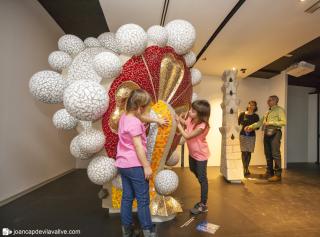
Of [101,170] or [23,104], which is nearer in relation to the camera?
[101,170]

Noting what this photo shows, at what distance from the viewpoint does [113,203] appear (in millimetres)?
2072

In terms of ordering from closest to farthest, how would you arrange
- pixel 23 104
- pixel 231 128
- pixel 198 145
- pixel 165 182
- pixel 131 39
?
pixel 131 39
pixel 165 182
pixel 198 145
pixel 23 104
pixel 231 128

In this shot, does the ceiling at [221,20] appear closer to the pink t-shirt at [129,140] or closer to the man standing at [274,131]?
the man standing at [274,131]

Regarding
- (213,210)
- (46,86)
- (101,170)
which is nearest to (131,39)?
(46,86)

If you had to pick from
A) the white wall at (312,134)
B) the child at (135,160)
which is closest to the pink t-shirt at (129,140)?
the child at (135,160)

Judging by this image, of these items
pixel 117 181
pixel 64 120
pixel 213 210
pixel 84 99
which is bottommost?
pixel 213 210

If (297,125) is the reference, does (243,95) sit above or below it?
above

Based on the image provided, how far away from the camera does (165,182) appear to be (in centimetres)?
181

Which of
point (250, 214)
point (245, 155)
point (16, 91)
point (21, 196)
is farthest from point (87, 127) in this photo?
point (245, 155)

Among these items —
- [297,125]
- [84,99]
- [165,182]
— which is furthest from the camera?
[297,125]

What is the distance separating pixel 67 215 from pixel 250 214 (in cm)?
171

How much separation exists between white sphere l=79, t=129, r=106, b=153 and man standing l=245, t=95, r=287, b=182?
113 inches

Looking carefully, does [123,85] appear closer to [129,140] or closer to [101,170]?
[129,140]

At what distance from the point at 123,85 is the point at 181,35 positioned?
0.60 meters
